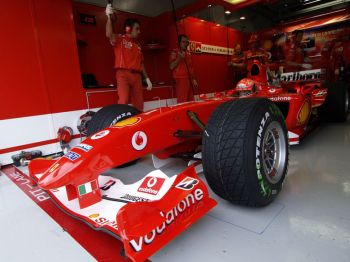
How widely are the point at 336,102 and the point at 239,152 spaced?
9.36 feet

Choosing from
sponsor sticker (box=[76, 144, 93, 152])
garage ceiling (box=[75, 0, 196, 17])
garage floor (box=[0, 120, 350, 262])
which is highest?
garage ceiling (box=[75, 0, 196, 17])

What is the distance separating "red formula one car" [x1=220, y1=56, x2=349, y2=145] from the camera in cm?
221

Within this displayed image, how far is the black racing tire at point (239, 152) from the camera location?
108 centimetres

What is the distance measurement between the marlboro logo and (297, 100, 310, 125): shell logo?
4.03ft

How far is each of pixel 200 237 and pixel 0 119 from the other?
262 centimetres

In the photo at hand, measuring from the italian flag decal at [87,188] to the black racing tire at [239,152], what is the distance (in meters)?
0.55

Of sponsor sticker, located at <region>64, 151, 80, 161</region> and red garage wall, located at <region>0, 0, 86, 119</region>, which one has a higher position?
red garage wall, located at <region>0, 0, 86, 119</region>

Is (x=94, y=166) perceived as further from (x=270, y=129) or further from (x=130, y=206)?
(x=270, y=129)

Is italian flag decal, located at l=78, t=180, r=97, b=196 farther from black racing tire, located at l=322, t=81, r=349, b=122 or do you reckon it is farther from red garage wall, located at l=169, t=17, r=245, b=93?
red garage wall, located at l=169, t=17, r=245, b=93

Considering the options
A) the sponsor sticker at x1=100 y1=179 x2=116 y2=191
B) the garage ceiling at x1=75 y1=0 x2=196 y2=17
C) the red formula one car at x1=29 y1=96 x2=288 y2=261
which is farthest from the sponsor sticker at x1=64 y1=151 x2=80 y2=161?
the garage ceiling at x1=75 y1=0 x2=196 y2=17

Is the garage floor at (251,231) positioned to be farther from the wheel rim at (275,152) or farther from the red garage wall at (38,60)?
the red garage wall at (38,60)

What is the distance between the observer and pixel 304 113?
2303mm

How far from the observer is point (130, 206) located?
2.81 feet

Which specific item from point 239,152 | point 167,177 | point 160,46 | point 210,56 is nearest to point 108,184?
point 167,177
